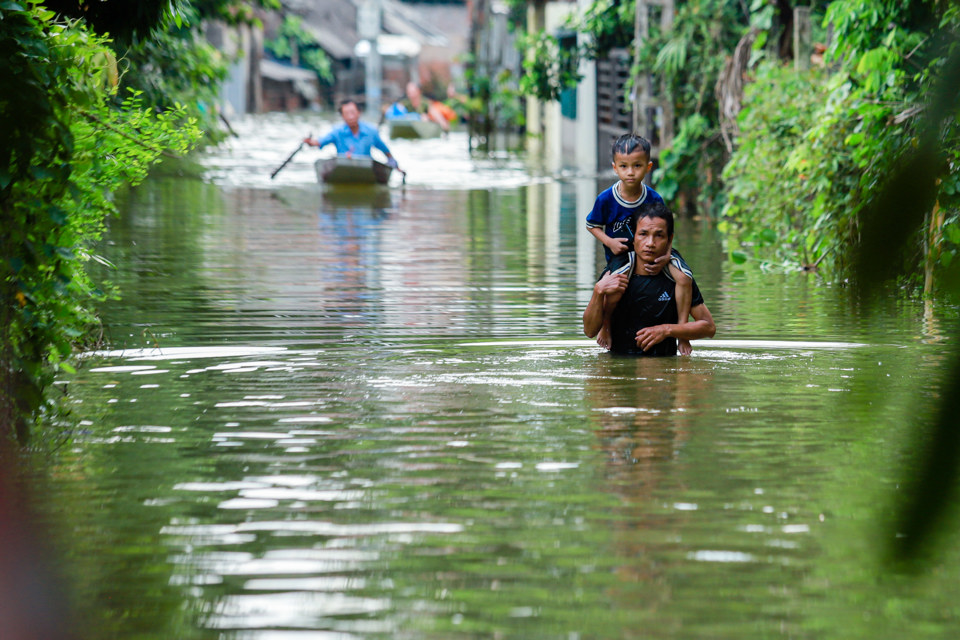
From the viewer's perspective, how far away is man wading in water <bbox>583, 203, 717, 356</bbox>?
6945mm

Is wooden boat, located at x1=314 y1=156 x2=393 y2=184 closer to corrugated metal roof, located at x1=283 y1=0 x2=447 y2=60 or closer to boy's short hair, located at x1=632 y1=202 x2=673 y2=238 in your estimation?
boy's short hair, located at x1=632 y1=202 x2=673 y2=238

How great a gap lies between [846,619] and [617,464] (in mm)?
1625

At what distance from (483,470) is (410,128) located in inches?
1278

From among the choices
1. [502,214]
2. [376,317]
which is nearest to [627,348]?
[376,317]

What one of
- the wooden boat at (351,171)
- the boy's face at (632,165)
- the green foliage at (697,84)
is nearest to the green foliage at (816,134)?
the boy's face at (632,165)

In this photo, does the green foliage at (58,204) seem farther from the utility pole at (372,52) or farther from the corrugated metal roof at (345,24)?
the corrugated metal roof at (345,24)

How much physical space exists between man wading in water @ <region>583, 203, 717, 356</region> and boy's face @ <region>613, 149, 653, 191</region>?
0.23m

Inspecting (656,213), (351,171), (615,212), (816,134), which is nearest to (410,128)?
(351,171)

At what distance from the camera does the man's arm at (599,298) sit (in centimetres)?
693

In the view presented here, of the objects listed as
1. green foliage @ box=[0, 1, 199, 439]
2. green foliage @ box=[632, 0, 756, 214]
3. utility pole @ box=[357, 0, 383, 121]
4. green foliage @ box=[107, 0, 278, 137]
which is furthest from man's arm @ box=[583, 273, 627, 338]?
utility pole @ box=[357, 0, 383, 121]

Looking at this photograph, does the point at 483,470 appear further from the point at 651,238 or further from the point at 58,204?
the point at 651,238

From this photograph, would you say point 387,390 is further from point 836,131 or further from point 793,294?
point 836,131

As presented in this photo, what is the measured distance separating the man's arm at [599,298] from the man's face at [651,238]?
16 centimetres

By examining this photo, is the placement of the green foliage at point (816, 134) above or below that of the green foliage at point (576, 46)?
below
